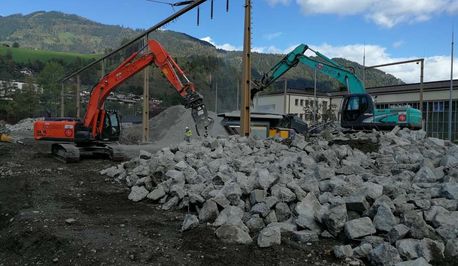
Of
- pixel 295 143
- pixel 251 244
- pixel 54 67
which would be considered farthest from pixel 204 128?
pixel 54 67

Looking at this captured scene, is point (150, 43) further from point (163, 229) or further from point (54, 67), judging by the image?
point (54, 67)

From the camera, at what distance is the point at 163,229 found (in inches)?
279

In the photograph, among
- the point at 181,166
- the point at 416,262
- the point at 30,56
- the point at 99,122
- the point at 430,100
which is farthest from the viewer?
the point at 30,56

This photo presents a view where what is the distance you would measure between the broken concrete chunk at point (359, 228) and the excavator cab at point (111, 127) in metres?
13.2

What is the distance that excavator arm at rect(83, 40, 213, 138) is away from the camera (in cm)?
1473

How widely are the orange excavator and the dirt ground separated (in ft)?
19.7

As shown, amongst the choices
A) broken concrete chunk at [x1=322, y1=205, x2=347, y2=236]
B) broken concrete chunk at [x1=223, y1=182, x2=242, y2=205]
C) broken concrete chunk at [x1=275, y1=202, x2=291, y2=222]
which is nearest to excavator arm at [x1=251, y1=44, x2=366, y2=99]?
broken concrete chunk at [x1=223, y1=182, x2=242, y2=205]

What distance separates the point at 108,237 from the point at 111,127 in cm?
1167

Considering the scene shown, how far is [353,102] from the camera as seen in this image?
60.4 feet

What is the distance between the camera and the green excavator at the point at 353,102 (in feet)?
58.4

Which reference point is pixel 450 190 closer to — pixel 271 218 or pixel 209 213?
pixel 271 218

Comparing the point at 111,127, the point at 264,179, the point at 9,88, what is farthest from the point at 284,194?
the point at 9,88

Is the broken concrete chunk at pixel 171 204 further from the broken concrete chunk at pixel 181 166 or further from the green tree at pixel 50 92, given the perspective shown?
the green tree at pixel 50 92

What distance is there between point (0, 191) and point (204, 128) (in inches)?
246
